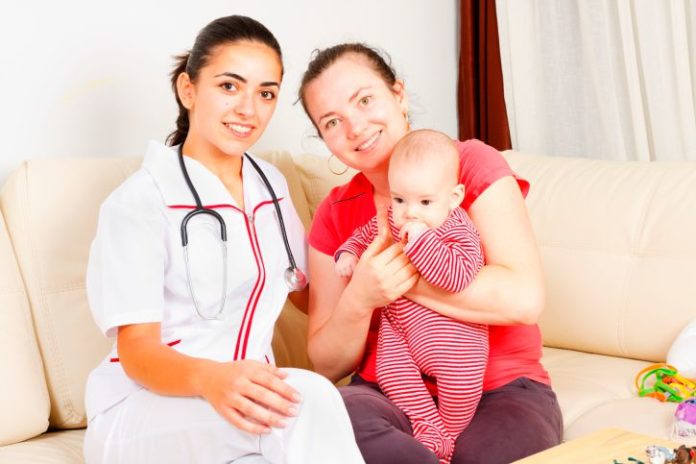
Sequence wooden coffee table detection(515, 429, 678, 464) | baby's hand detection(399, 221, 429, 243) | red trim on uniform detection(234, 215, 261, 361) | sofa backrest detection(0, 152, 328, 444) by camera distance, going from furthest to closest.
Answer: sofa backrest detection(0, 152, 328, 444), red trim on uniform detection(234, 215, 261, 361), baby's hand detection(399, 221, 429, 243), wooden coffee table detection(515, 429, 678, 464)

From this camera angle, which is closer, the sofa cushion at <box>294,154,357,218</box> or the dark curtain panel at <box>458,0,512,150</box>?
the sofa cushion at <box>294,154,357,218</box>

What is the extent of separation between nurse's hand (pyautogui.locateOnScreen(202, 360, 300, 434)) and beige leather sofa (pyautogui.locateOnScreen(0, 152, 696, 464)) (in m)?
0.54

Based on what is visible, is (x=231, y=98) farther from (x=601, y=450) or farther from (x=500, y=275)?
(x=601, y=450)

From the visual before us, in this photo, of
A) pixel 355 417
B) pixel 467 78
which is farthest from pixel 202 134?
pixel 467 78

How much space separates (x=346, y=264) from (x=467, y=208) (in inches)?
10.2

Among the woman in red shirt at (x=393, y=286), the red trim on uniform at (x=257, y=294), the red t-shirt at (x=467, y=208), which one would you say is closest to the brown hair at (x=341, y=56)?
the woman in red shirt at (x=393, y=286)

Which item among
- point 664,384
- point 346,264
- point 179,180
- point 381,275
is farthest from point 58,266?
point 664,384

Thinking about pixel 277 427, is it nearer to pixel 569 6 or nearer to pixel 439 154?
pixel 439 154

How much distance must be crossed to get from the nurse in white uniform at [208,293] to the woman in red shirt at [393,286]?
109 millimetres

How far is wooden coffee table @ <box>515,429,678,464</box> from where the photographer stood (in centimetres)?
134

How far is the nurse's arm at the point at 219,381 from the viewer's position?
1374 millimetres

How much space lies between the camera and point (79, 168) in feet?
6.68

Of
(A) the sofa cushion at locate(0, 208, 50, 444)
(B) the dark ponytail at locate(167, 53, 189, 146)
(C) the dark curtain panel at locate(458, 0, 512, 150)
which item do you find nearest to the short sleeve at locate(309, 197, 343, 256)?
(B) the dark ponytail at locate(167, 53, 189, 146)

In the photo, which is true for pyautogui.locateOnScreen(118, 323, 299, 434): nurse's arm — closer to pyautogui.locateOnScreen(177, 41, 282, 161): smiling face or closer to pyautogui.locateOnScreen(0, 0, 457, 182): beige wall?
pyautogui.locateOnScreen(177, 41, 282, 161): smiling face
